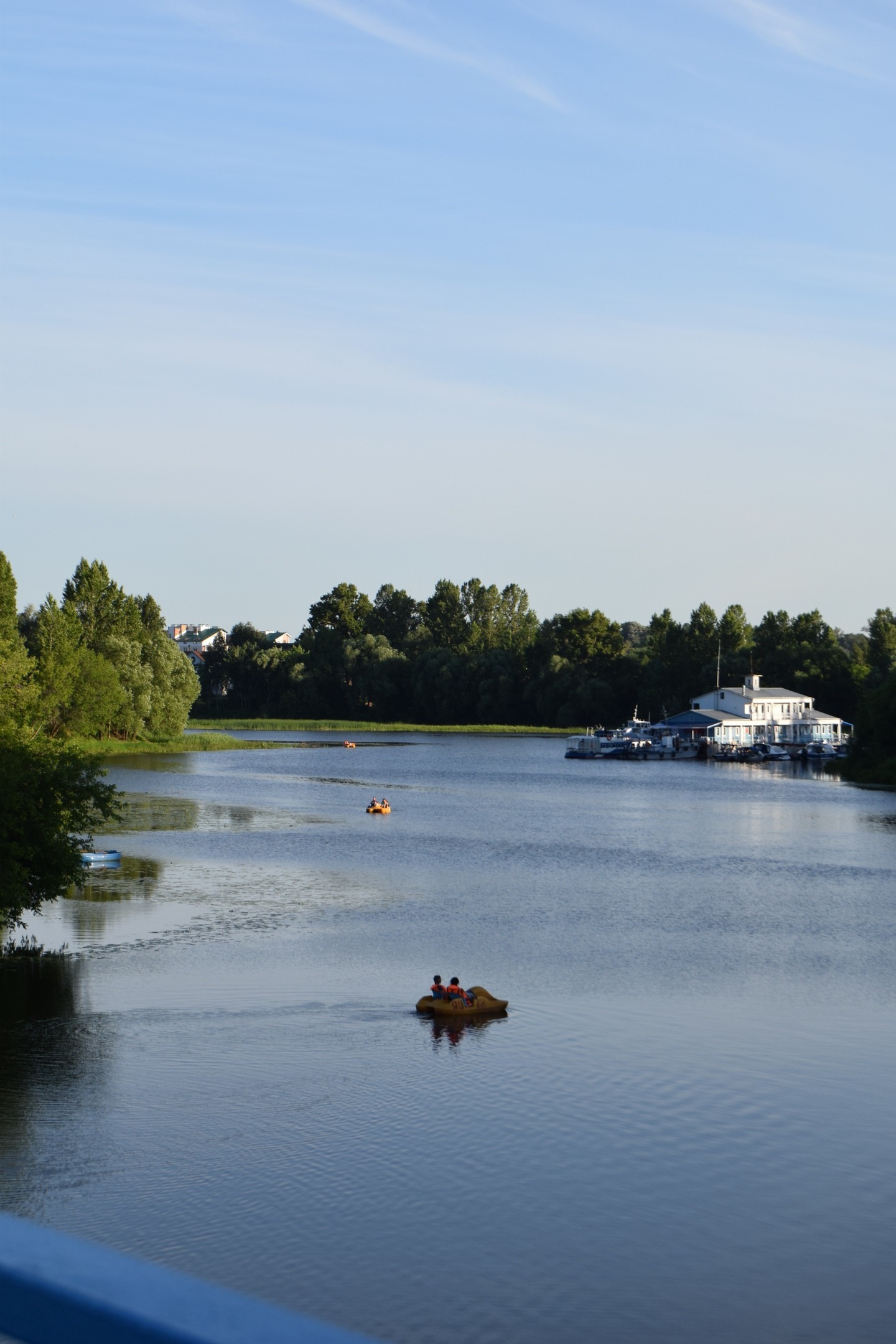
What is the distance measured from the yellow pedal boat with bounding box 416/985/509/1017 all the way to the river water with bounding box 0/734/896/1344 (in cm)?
51

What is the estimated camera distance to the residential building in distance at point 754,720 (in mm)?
171750

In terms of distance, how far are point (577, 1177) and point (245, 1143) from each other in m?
5.34

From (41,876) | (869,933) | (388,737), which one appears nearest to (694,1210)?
(41,876)

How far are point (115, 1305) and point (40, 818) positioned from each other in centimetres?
3205

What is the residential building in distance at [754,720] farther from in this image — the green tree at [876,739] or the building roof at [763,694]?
the green tree at [876,739]

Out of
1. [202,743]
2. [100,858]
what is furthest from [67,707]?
[100,858]

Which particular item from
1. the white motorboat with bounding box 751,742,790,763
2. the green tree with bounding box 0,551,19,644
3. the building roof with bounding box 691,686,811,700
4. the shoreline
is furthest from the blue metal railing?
the building roof with bounding box 691,686,811,700

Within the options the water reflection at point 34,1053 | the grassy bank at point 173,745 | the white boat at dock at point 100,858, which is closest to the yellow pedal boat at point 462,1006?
the water reflection at point 34,1053

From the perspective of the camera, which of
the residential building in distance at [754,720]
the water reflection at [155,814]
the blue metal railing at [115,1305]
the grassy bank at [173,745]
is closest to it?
the blue metal railing at [115,1305]

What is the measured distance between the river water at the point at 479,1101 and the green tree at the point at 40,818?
7.79 ft

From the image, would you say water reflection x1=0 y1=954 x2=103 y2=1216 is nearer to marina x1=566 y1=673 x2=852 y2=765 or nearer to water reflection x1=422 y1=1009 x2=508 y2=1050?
water reflection x1=422 y1=1009 x2=508 y2=1050

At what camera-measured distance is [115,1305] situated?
94.3 inches

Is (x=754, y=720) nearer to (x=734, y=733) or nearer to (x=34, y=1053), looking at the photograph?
(x=734, y=733)

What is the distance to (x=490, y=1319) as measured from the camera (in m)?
15.8
